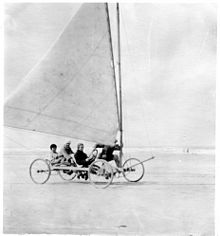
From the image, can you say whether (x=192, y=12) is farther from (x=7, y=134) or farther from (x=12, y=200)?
(x=12, y=200)

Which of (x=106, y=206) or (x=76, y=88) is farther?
(x=76, y=88)

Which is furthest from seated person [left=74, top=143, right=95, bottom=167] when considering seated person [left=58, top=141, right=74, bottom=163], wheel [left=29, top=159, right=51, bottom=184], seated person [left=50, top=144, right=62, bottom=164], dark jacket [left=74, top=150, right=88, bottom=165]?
wheel [left=29, top=159, right=51, bottom=184]

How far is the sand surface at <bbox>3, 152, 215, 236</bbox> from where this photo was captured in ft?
20.5

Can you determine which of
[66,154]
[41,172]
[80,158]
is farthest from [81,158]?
[41,172]

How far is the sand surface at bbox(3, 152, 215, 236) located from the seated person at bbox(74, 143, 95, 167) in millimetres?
392

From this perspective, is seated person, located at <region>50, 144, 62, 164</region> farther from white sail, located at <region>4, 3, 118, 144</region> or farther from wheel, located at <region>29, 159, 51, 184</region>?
white sail, located at <region>4, 3, 118, 144</region>

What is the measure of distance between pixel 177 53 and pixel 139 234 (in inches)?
122

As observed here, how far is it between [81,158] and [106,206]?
1.18 meters

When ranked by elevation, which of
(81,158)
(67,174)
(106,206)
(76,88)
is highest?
(76,88)

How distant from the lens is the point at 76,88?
24.2ft

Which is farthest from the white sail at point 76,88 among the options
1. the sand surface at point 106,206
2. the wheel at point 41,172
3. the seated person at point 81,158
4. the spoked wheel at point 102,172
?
the sand surface at point 106,206

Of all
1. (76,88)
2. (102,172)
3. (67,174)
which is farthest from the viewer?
(67,174)

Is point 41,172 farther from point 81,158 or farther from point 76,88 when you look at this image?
point 76,88

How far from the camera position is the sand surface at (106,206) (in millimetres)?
6234
